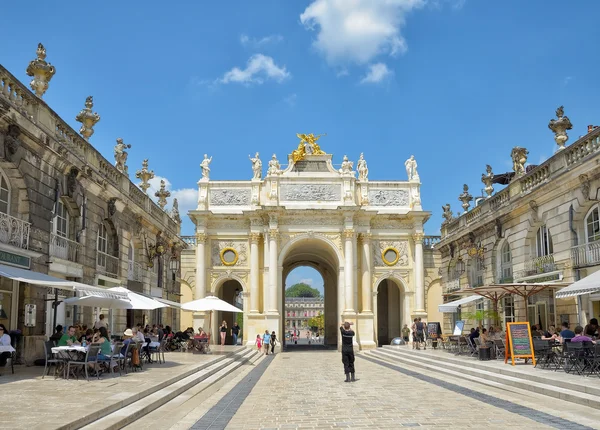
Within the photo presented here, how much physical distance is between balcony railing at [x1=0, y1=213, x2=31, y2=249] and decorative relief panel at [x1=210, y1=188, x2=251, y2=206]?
860 inches

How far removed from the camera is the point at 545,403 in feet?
34.8

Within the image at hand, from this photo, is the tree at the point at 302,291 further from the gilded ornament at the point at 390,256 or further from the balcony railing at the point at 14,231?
the balcony railing at the point at 14,231

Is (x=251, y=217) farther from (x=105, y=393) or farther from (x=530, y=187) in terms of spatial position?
(x=105, y=393)

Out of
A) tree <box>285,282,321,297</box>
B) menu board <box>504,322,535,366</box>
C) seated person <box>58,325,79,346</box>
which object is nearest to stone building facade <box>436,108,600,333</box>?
menu board <box>504,322,535,366</box>

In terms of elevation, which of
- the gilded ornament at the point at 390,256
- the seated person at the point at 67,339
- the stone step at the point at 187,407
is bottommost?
the stone step at the point at 187,407

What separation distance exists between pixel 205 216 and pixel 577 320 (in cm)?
2281

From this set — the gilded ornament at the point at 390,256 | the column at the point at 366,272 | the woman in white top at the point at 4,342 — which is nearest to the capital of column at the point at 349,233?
the column at the point at 366,272

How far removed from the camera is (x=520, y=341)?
16.2 metres

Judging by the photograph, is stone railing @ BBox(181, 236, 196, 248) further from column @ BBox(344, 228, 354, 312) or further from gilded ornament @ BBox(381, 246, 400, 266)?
gilded ornament @ BBox(381, 246, 400, 266)

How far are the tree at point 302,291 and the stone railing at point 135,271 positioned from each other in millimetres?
155584

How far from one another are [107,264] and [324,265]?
24.6 metres

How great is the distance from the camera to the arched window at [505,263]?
2475 cm

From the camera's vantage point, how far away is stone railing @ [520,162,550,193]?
68.3ft

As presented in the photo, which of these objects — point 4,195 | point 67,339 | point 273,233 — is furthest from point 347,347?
point 273,233
